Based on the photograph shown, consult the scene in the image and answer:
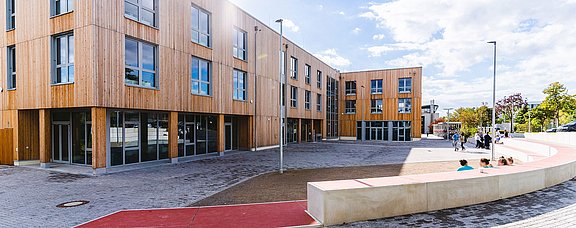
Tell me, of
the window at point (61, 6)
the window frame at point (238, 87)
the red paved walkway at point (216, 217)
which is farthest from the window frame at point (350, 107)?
the red paved walkway at point (216, 217)

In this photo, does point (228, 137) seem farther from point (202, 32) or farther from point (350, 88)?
point (350, 88)

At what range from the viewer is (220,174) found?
39.6 ft

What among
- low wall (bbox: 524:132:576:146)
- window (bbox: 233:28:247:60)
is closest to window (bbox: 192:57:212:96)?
window (bbox: 233:28:247:60)

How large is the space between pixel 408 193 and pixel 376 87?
34398 mm

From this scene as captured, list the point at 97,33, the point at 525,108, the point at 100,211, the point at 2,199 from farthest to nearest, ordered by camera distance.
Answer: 1. the point at 525,108
2. the point at 97,33
3. the point at 2,199
4. the point at 100,211

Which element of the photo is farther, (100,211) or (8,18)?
(8,18)

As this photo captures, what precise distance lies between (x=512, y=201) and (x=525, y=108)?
53870 mm

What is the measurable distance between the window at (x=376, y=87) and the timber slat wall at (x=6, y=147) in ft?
113

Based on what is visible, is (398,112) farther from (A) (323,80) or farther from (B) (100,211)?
(B) (100,211)

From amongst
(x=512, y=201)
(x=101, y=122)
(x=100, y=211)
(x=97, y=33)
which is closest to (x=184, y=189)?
(x=100, y=211)

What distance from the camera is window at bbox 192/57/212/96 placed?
16609 millimetres

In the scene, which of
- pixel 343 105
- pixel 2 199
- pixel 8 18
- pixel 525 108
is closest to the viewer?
pixel 2 199

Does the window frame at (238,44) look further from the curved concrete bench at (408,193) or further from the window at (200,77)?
the curved concrete bench at (408,193)

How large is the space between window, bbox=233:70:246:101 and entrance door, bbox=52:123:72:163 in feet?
29.6
